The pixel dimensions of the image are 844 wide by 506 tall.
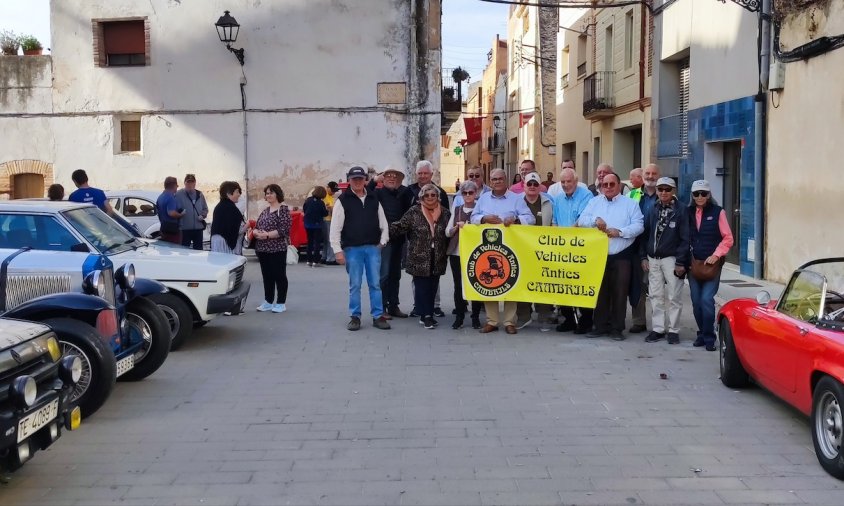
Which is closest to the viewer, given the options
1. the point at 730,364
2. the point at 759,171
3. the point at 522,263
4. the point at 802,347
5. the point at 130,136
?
the point at 802,347

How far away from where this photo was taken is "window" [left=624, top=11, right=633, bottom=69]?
904 inches

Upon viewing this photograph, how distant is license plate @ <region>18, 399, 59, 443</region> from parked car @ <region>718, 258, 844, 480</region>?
14.6ft

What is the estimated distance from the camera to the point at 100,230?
29.7 feet

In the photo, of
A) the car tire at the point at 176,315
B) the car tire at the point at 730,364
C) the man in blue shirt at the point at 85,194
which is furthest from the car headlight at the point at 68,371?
the man in blue shirt at the point at 85,194

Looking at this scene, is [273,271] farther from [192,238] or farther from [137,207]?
[137,207]

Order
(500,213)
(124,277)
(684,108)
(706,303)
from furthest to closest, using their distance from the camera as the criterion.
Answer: (684,108) < (500,213) < (706,303) < (124,277)

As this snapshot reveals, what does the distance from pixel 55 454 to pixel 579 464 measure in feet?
11.2

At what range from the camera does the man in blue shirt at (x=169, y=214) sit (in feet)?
45.3

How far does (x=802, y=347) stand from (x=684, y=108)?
14316 mm

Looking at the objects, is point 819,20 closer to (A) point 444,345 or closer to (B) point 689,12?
(B) point 689,12

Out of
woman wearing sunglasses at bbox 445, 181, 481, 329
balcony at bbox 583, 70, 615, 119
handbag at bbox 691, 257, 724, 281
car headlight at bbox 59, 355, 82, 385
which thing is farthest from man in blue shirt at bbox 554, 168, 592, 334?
balcony at bbox 583, 70, 615, 119

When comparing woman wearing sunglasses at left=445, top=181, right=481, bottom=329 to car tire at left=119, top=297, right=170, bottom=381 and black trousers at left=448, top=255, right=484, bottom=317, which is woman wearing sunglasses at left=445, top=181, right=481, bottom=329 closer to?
black trousers at left=448, top=255, right=484, bottom=317

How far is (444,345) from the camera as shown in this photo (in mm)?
9461

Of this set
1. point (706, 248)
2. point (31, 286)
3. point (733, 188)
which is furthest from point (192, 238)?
point (733, 188)
